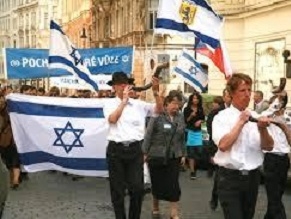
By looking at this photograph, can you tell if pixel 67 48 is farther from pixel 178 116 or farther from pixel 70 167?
pixel 178 116

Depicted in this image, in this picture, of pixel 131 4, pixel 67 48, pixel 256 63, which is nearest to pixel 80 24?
pixel 131 4

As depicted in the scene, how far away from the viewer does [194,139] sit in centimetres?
1616

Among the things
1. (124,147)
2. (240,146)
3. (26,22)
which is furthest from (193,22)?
(26,22)

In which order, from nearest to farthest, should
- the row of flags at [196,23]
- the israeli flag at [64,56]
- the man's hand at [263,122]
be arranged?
the man's hand at [263,122]
the row of flags at [196,23]
the israeli flag at [64,56]

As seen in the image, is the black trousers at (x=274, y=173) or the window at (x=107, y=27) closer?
the black trousers at (x=274, y=173)

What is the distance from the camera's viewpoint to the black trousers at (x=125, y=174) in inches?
364

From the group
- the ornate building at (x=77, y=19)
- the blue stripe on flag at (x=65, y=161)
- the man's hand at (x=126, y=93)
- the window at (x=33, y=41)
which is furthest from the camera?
the window at (x=33, y=41)

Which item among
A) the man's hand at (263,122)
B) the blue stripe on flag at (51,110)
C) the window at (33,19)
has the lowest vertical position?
the blue stripe on flag at (51,110)

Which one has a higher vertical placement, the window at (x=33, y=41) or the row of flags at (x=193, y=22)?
the row of flags at (x=193, y=22)

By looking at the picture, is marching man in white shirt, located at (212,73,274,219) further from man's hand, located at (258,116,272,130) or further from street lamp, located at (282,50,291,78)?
street lamp, located at (282,50,291,78)

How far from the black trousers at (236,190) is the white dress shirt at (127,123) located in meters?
2.60

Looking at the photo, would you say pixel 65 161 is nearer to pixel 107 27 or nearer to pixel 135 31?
pixel 135 31

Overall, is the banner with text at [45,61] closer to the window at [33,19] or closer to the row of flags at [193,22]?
the row of flags at [193,22]

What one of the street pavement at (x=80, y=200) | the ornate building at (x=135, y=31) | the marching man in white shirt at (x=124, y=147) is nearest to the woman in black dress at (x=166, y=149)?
the street pavement at (x=80, y=200)
